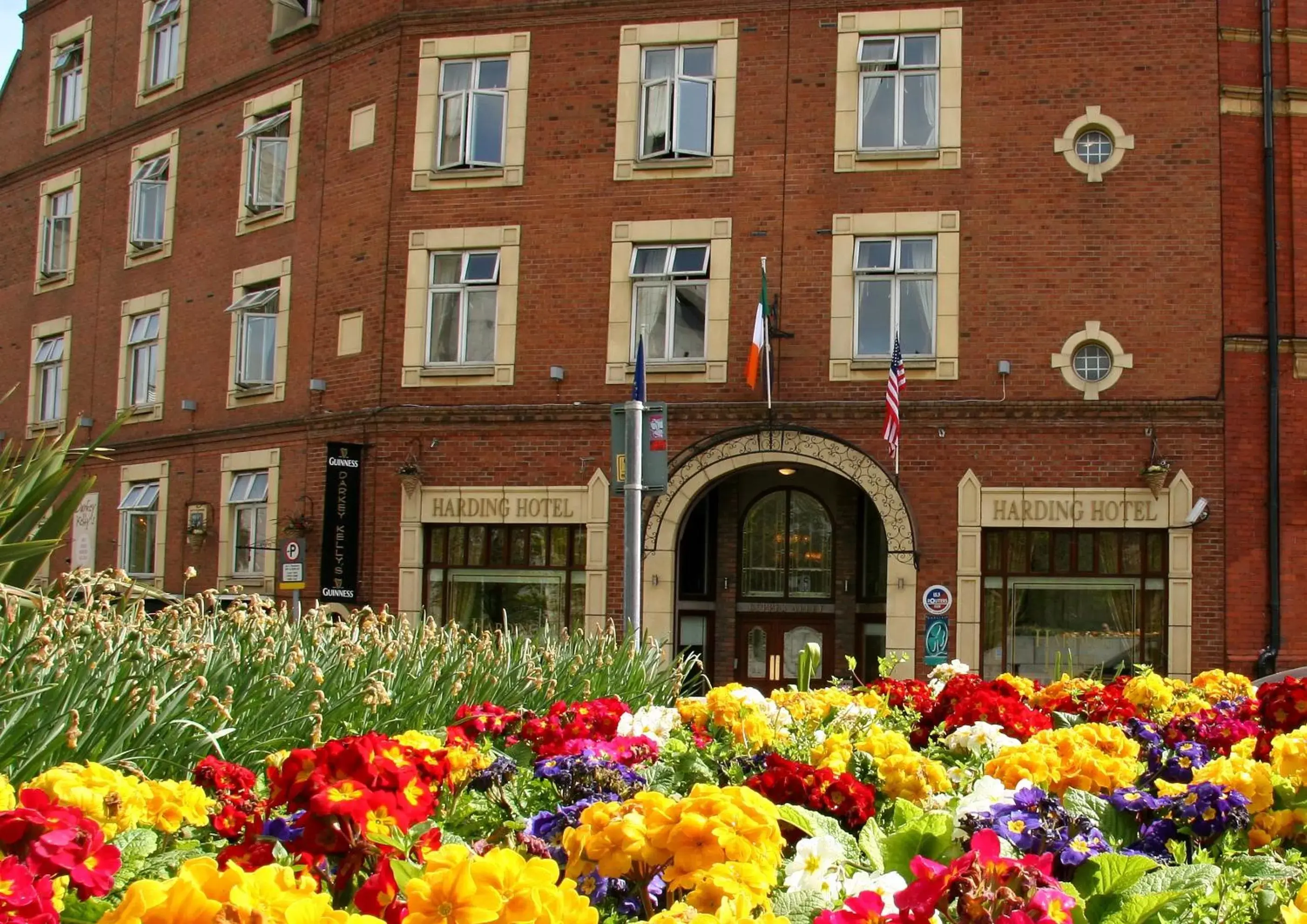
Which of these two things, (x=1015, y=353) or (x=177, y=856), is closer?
(x=177, y=856)

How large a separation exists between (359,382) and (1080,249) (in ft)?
32.7

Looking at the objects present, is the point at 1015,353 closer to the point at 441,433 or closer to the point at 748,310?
the point at 748,310

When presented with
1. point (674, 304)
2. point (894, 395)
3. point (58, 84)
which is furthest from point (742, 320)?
point (58, 84)

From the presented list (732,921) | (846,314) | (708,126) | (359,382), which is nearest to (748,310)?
(846,314)

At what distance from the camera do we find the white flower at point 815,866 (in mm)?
3186

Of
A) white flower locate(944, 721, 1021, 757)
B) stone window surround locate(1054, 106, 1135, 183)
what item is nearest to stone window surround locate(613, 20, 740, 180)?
stone window surround locate(1054, 106, 1135, 183)

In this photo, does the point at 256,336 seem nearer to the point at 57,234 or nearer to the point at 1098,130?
the point at 57,234

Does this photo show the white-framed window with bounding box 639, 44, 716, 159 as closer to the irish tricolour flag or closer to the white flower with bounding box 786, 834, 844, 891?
the irish tricolour flag

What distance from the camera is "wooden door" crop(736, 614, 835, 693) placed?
859 inches

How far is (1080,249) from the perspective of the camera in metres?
19.5

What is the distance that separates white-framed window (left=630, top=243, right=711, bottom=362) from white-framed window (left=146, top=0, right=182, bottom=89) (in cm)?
1056

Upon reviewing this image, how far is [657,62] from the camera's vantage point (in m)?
21.2

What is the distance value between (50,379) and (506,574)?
11.7 meters

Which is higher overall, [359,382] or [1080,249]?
[1080,249]
